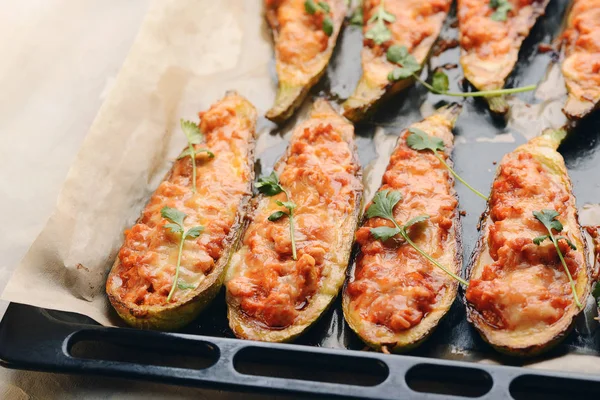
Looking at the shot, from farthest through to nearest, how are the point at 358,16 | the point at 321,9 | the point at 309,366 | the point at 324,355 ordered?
the point at 358,16 → the point at 321,9 → the point at 309,366 → the point at 324,355

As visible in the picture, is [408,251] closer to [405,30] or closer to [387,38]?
[387,38]

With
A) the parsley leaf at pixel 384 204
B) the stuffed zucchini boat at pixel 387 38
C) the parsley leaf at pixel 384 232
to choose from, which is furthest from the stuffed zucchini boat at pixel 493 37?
the parsley leaf at pixel 384 232

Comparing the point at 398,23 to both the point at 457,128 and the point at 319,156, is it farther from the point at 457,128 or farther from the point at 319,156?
the point at 319,156

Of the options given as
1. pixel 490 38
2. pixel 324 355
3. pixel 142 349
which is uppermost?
pixel 490 38

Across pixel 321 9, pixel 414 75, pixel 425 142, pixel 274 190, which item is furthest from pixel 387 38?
pixel 274 190

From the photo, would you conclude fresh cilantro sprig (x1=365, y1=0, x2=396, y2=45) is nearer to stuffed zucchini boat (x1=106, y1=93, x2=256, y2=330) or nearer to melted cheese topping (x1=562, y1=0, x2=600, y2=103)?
stuffed zucchini boat (x1=106, y1=93, x2=256, y2=330)

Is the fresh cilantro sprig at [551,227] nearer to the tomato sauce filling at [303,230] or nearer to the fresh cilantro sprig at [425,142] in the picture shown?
the fresh cilantro sprig at [425,142]

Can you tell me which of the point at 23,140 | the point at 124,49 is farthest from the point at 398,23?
the point at 23,140
